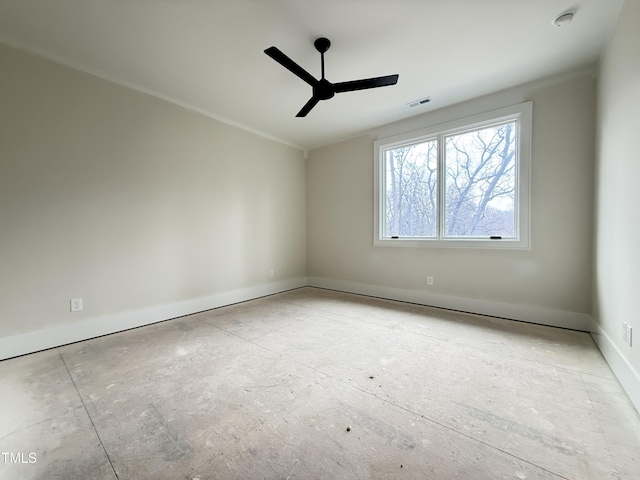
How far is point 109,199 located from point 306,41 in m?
2.50

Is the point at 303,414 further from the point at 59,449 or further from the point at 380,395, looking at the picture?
the point at 59,449

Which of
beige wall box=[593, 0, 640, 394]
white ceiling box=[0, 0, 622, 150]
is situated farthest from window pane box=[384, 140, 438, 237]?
beige wall box=[593, 0, 640, 394]

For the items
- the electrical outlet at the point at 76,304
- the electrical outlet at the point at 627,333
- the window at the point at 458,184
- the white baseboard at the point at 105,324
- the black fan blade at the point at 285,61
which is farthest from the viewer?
the window at the point at 458,184

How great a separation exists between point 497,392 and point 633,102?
203 cm

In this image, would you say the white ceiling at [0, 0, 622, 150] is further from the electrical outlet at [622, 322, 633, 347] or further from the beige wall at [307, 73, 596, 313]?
the electrical outlet at [622, 322, 633, 347]

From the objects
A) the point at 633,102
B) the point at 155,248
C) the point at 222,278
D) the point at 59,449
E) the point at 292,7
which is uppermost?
the point at 292,7

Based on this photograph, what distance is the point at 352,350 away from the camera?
2.32 metres

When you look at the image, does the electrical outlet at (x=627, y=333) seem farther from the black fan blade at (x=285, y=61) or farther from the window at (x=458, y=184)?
the black fan blade at (x=285, y=61)

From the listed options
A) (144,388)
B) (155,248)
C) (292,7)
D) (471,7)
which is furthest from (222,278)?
(471,7)

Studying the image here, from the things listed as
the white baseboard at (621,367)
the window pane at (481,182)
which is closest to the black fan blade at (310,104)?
the window pane at (481,182)

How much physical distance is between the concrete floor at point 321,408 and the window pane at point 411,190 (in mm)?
1680

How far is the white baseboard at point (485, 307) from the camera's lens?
2748mm

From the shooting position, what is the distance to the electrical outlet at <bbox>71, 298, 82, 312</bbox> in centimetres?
258

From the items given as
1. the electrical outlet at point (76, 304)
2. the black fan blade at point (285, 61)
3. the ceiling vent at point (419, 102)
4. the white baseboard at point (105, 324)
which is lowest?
the white baseboard at point (105, 324)
